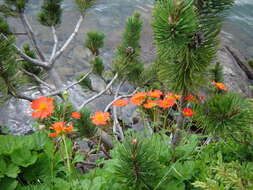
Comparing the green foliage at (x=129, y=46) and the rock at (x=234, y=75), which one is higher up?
the green foliage at (x=129, y=46)

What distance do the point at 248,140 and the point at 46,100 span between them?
1.05 meters

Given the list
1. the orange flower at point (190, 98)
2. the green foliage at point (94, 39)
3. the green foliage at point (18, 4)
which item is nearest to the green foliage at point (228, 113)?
the orange flower at point (190, 98)

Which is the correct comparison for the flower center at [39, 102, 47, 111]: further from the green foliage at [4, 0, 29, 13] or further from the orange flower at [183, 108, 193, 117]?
the green foliage at [4, 0, 29, 13]

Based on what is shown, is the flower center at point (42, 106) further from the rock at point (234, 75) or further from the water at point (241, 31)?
the water at point (241, 31)

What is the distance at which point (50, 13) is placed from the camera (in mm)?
2604

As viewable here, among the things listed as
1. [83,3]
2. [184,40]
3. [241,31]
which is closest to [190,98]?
[184,40]

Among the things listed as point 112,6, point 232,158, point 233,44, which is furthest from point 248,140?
point 112,6

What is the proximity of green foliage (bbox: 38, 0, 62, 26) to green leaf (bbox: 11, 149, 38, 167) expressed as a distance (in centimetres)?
167

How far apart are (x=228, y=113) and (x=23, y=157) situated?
105cm

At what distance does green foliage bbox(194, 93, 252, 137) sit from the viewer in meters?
1.09

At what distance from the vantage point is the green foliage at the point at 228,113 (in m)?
1.09

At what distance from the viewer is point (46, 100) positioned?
1.27 m

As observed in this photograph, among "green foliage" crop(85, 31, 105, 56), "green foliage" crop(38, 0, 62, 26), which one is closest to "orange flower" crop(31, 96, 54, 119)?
"green foliage" crop(85, 31, 105, 56)

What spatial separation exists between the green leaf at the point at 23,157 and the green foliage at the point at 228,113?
3.04 feet
